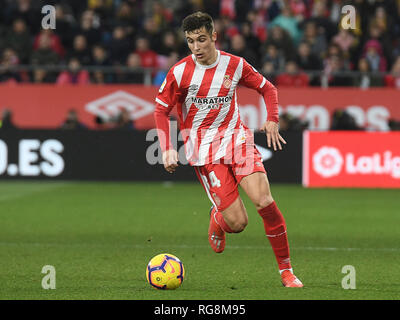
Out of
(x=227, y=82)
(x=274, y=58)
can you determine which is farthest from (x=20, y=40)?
(x=227, y=82)

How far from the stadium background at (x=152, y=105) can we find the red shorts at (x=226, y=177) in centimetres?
345

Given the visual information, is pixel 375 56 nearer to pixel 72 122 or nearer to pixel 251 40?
pixel 251 40

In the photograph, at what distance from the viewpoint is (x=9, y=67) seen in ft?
56.8

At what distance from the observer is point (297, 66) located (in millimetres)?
17688

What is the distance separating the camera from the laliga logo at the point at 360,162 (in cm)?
1556

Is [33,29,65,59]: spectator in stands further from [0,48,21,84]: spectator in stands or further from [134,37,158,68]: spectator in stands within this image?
[134,37,158,68]: spectator in stands

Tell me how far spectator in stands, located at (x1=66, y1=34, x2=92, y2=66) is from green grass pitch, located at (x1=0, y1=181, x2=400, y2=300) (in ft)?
10.6

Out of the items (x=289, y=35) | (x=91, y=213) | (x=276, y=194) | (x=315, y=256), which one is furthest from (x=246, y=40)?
(x=315, y=256)

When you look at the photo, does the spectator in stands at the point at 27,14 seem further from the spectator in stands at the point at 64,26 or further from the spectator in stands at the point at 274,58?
the spectator in stands at the point at 274,58

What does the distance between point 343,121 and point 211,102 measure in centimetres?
970

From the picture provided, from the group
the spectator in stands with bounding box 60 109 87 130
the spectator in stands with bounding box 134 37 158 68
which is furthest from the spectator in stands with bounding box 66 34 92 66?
the spectator in stands with bounding box 60 109 87 130

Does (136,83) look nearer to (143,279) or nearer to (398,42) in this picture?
(398,42)

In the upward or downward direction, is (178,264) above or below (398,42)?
below
